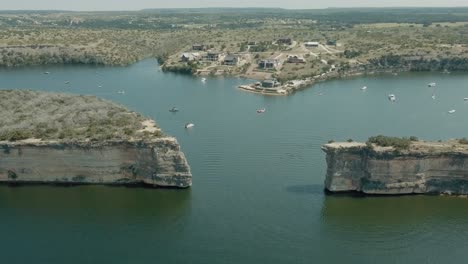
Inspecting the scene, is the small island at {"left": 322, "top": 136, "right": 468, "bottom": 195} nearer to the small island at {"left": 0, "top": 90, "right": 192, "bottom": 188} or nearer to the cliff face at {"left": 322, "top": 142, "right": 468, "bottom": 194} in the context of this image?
the cliff face at {"left": 322, "top": 142, "right": 468, "bottom": 194}

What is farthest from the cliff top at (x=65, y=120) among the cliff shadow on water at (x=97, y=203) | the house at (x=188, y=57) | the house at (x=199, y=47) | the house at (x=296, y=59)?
the house at (x=199, y=47)

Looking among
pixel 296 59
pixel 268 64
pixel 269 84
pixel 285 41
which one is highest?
pixel 285 41

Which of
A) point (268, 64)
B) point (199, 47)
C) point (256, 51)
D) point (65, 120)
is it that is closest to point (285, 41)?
point (256, 51)

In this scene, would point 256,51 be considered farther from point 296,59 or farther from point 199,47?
point 296,59

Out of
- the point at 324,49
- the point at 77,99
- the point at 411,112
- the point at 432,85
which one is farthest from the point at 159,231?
the point at 324,49

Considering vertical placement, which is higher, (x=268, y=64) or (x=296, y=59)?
(x=296, y=59)

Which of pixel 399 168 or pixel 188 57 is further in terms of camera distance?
pixel 188 57

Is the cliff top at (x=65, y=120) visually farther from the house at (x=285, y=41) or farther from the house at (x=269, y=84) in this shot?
the house at (x=285, y=41)
